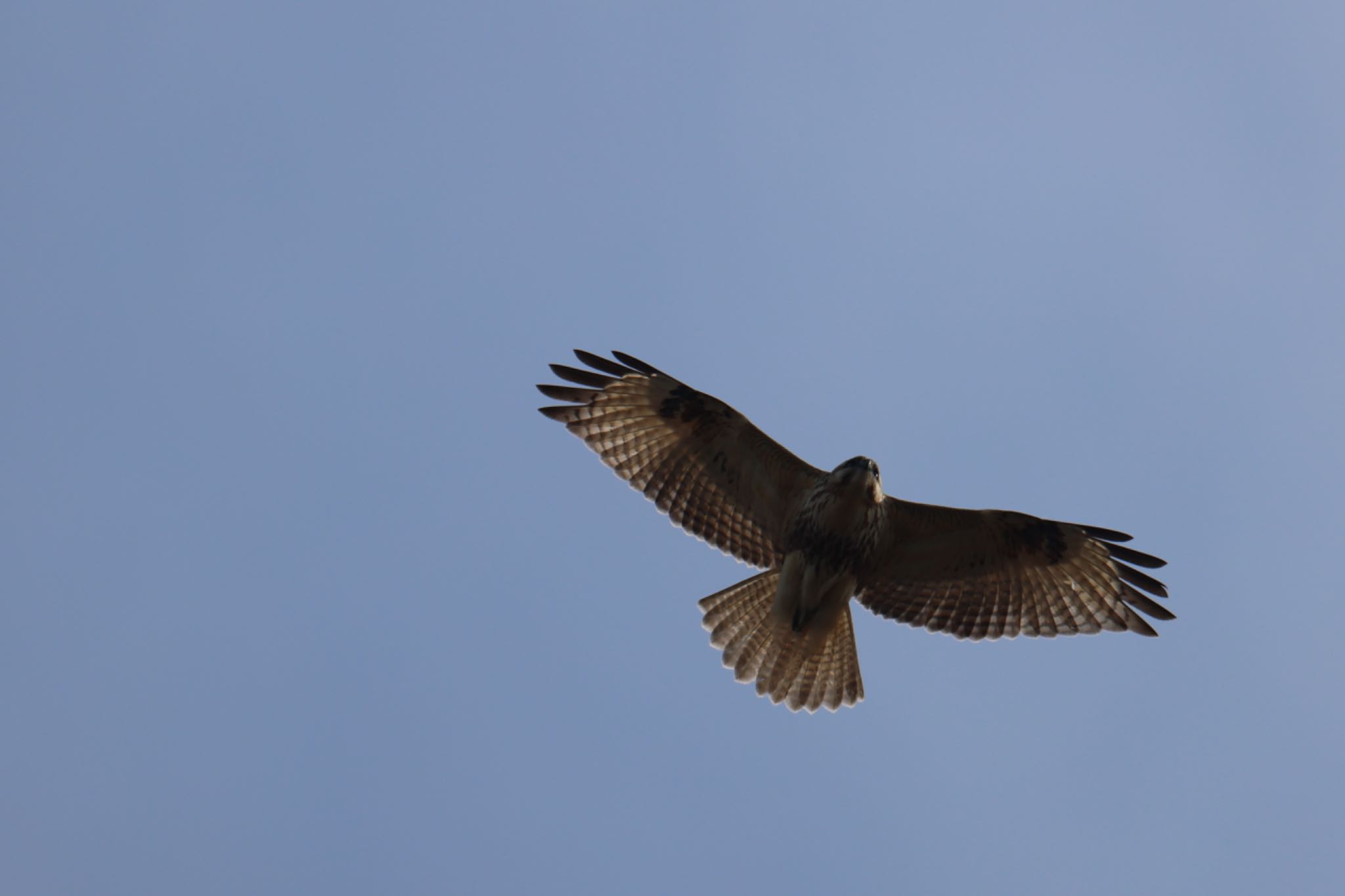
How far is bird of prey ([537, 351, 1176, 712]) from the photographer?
1083 centimetres

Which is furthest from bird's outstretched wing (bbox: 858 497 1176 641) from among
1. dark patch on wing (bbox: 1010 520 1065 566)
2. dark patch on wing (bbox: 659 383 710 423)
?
dark patch on wing (bbox: 659 383 710 423)

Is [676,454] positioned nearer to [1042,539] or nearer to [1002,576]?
[1002,576]

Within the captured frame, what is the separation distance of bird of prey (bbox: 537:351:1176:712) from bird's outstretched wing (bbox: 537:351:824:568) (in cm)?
1

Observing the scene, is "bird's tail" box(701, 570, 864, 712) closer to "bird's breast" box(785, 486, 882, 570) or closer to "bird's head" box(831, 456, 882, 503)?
"bird's breast" box(785, 486, 882, 570)

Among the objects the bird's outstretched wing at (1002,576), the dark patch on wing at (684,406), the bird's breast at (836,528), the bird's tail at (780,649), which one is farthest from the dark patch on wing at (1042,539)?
the dark patch on wing at (684,406)

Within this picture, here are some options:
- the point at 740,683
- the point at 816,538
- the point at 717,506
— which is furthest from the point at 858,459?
the point at 740,683

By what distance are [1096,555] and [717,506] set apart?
125 inches

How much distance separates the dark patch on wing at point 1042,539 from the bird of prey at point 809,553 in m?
0.01

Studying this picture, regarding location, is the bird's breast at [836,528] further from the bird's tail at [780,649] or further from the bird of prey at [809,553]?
the bird's tail at [780,649]

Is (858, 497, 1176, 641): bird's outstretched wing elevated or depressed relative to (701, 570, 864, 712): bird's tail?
elevated

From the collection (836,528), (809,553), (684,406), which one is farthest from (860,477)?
(684,406)

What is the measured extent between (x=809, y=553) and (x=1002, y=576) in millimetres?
1723

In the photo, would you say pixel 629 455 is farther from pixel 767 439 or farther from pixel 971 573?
→ pixel 971 573

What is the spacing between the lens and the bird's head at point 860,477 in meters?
10.3
